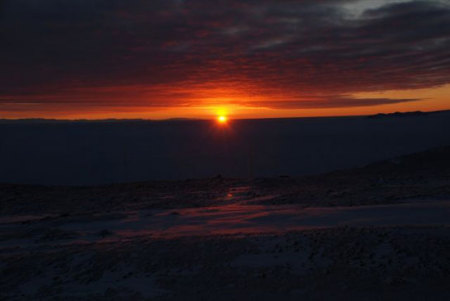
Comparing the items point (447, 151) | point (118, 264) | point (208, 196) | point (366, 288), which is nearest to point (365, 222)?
point (366, 288)

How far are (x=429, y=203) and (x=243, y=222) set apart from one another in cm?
447

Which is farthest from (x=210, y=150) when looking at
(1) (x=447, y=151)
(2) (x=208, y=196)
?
(2) (x=208, y=196)

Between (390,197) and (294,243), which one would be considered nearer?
(294,243)

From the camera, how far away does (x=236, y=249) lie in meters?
7.14

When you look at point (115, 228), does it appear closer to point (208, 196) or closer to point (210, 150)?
point (208, 196)

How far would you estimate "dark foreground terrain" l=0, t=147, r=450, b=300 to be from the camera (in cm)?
587

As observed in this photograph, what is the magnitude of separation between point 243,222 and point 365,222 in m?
2.45

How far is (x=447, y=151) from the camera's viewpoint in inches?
877

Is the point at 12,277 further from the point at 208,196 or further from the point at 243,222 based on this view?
the point at 208,196

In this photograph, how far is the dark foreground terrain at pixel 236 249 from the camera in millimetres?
5871

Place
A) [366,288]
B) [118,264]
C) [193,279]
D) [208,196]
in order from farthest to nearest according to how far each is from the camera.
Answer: [208,196], [118,264], [193,279], [366,288]

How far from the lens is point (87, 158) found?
126 ft

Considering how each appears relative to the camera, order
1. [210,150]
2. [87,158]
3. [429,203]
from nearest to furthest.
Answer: [429,203]
[87,158]
[210,150]

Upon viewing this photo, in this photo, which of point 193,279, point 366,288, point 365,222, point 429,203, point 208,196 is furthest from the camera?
point 208,196
